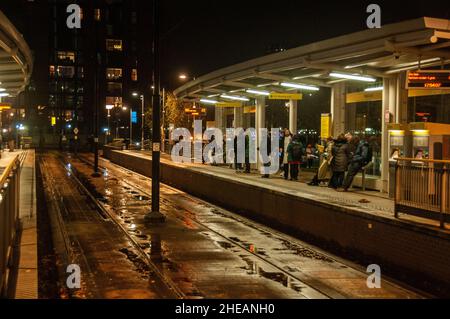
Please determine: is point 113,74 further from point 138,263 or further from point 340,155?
point 138,263

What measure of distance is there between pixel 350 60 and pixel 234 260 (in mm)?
7676

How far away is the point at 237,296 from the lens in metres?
8.81

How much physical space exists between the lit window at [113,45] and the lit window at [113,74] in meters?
3.69

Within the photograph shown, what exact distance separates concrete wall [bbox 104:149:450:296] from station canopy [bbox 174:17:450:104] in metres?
3.66

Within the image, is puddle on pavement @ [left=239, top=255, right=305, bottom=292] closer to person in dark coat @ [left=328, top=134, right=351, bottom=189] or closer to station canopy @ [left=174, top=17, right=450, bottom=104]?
station canopy @ [left=174, top=17, right=450, bottom=104]

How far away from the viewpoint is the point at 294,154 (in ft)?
70.1

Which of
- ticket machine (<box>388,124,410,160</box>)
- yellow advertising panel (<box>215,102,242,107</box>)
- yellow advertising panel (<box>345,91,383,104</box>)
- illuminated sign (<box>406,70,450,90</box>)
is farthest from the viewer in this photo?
yellow advertising panel (<box>215,102,242,107</box>)

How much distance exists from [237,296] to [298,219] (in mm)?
6329

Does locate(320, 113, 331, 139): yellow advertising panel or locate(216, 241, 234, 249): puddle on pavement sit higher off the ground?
locate(320, 113, 331, 139): yellow advertising panel

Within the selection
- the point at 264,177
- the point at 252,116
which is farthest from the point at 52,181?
the point at 264,177

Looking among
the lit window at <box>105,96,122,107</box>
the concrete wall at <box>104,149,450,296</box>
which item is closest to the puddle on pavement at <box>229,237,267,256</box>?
the concrete wall at <box>104,149,450,296</box>

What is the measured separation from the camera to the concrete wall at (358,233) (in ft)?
31.9

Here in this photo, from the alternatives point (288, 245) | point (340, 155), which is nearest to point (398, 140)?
point (340, 155)

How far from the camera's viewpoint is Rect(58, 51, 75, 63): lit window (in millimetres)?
105312
